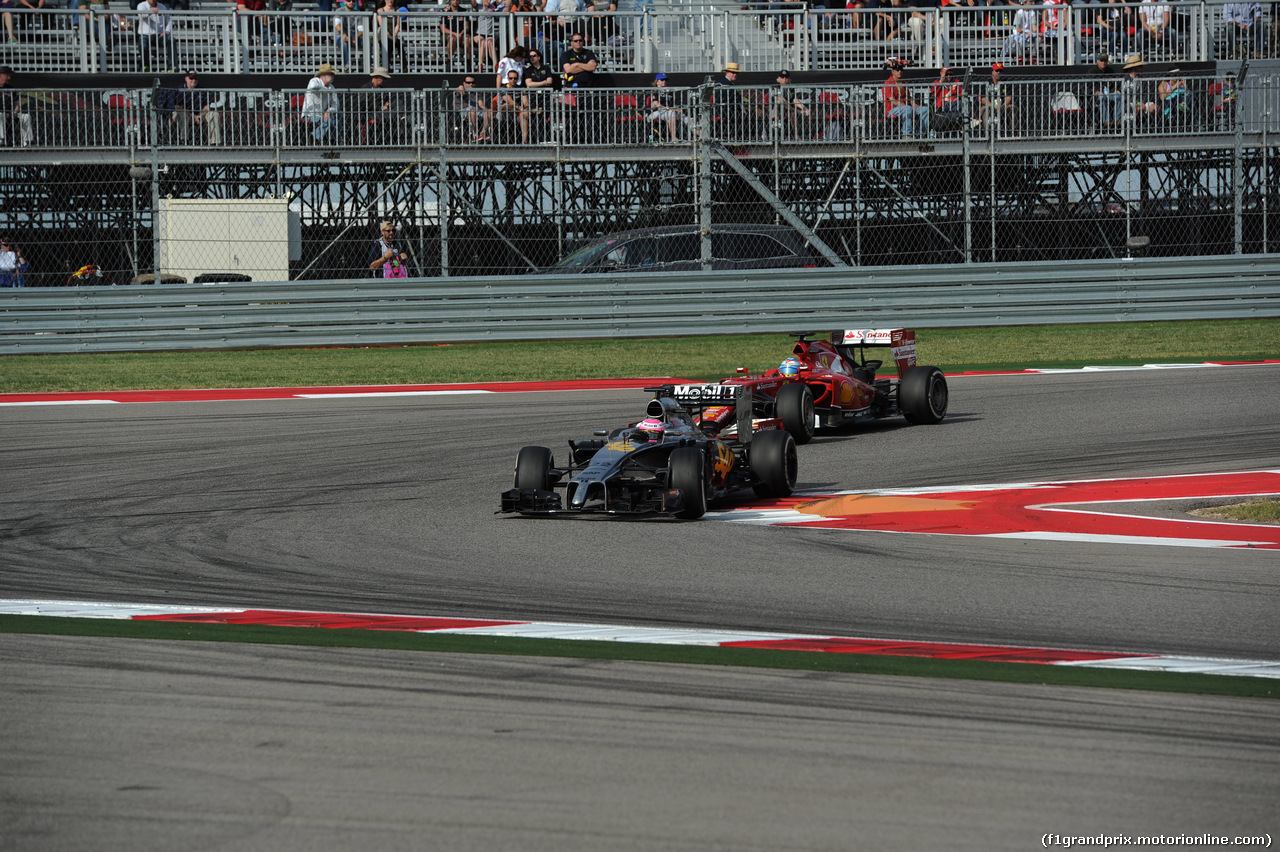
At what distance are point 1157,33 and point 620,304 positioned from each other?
10.4 meters

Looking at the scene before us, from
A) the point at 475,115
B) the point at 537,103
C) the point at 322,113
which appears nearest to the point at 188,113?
the point at 322,113

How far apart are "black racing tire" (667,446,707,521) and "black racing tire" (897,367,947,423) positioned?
415 cm

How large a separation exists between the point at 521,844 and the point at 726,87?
56.3 feet

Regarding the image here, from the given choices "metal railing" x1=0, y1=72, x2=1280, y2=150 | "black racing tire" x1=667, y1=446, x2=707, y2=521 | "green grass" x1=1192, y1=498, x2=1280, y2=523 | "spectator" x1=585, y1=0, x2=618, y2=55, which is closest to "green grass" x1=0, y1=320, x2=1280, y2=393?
"metal railing" x1=0, y1=72, x2=1280, y2=150

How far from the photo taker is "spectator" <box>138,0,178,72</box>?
73.1 ft

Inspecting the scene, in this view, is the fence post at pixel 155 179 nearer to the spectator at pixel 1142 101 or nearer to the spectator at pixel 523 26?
the spectator at pixel 523 26

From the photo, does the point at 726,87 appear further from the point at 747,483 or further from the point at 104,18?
the point at 747,483

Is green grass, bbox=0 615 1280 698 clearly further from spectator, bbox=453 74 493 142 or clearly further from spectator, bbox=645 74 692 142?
spectator, bbox=645 74 692 142

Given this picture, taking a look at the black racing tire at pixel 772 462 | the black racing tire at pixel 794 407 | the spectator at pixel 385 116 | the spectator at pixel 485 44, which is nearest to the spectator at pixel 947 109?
the spectator at pixel 485 44

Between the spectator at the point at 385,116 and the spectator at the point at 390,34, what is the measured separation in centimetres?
269

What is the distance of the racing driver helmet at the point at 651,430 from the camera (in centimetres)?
906

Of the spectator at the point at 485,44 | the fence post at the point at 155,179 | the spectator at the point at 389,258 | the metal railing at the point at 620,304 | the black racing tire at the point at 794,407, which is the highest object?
the spectator at the point at 485,44

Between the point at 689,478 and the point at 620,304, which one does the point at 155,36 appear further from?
the point at 689,478

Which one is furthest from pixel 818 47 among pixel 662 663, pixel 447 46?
pixel 662 663
